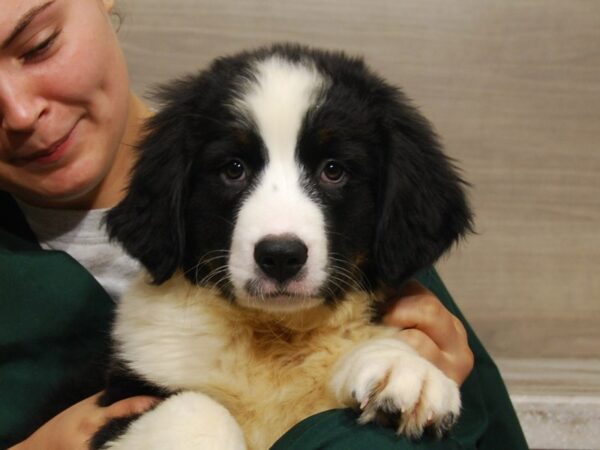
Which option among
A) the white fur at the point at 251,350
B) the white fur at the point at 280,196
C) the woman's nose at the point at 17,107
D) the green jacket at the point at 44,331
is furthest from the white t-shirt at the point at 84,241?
the white fur at the point at 280,196

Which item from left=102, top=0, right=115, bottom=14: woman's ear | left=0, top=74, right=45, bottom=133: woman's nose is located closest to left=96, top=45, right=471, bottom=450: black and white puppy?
left=0, top=74, right=45, bottom=133: woman's nose

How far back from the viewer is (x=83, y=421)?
5.29 feet

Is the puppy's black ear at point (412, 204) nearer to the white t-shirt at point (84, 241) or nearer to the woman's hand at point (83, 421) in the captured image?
the woman's hand at point (83, 421)

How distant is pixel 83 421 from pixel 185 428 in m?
0.33

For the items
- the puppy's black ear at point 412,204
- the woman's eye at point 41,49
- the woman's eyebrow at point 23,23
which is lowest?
the puppy's black ear at point 412,204

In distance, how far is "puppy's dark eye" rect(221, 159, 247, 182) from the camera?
1604 mm

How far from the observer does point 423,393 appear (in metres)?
1.35

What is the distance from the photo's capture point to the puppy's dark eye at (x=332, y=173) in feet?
5.27

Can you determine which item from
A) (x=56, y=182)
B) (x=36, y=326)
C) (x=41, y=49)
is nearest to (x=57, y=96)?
(x=41, y=49)

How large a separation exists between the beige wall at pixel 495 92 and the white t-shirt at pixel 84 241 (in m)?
0.96

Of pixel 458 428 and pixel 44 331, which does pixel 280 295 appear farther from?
pixel 44 331

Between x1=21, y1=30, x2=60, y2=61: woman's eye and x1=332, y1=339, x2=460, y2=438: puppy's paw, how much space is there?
121 cm

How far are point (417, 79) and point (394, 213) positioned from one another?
4.80ft

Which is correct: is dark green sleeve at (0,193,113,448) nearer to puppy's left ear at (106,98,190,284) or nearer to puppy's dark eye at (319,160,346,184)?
puppy's left ear at (106,98,190,284)
